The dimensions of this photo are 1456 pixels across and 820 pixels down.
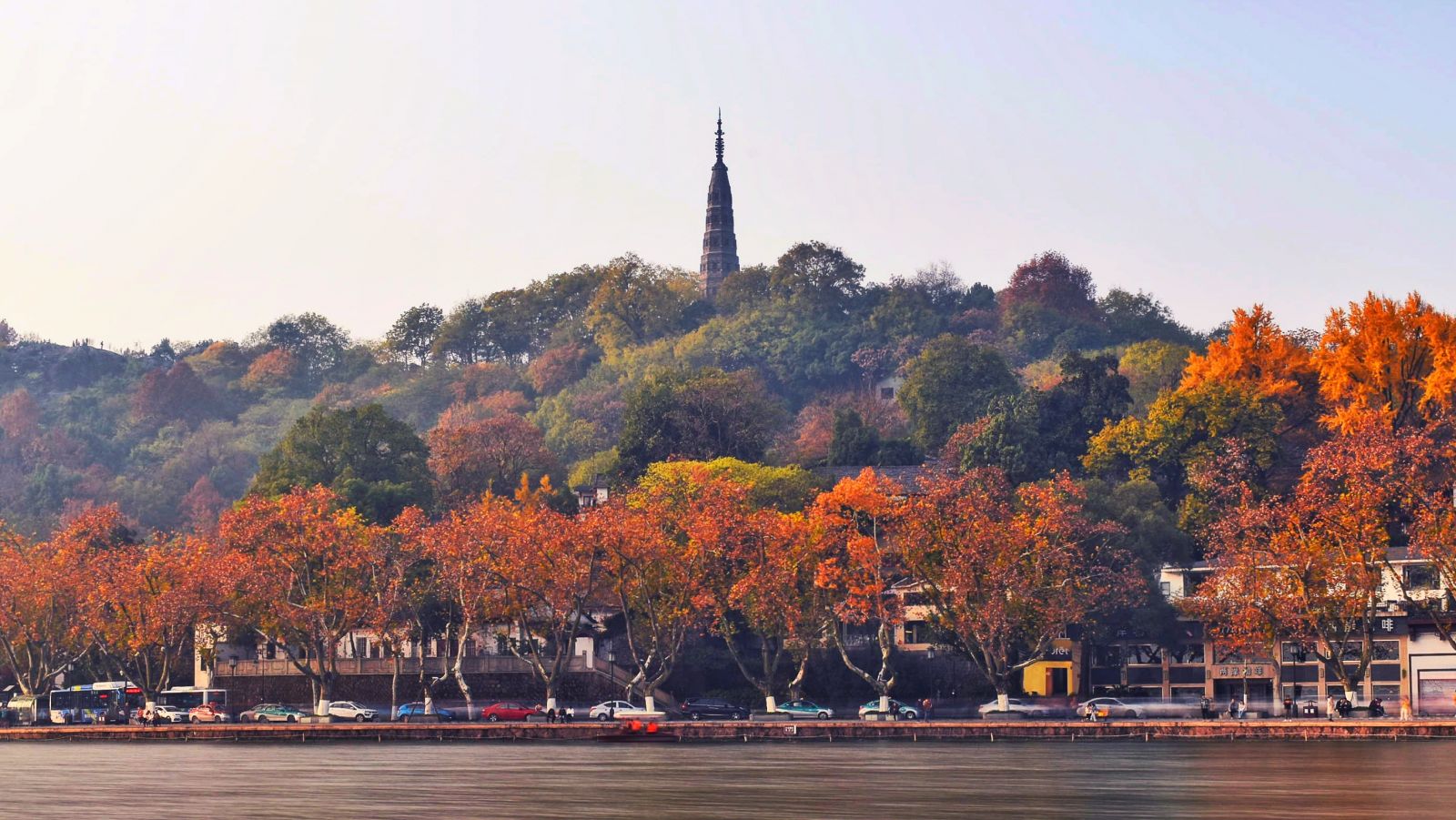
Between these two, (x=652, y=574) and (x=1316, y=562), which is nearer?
(x=1316, y=562)

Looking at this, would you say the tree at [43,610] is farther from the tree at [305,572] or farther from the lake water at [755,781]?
the lake water at [755,781]

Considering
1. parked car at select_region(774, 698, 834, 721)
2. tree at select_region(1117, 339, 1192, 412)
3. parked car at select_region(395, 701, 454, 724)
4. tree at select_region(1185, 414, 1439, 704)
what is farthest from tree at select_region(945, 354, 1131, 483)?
parked car at select_region(395, 701, 454, 724)

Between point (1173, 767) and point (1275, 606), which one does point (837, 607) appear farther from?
point (1173, 767)

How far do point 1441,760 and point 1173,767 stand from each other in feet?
27.6

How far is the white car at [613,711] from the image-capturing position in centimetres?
10262

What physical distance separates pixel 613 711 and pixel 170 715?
82.2 feet

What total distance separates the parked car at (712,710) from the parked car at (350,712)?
16.0 m

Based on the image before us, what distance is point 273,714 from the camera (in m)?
108

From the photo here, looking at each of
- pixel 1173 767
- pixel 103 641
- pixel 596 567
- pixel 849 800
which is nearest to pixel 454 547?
pixel 596 567

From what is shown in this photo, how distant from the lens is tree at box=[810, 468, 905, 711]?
328 feet

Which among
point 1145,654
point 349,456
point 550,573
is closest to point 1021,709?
point 1145,654

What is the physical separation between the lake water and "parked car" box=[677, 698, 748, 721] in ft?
65.8

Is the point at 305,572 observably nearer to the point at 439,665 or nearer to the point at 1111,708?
the point at 439,665

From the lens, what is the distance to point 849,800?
53781mm
